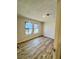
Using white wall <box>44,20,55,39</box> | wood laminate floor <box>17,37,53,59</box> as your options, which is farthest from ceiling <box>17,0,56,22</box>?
white wall <box>44,20,55,39</box>

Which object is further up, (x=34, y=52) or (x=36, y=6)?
(x=36, y=6)

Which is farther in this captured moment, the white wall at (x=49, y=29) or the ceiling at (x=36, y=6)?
the white wall at (x=49, y=29)

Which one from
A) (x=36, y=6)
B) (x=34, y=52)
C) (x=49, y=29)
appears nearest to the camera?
(x=36, y=6)

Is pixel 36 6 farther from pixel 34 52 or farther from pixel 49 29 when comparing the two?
pixel 49 29

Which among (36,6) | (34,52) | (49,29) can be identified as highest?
(36,6)

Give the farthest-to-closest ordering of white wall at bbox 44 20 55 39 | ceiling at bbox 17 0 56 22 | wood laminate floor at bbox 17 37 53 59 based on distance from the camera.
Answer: white wall at bbox 44 20 55 39
wood laminate floor at bbox 17 37 53 59
ceiling at bbox 17 0 56 22

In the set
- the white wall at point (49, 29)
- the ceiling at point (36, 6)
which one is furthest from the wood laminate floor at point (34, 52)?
the white wall at point (49, 29)

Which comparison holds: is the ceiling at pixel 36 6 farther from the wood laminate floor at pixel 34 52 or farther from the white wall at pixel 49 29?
the white wall at pixel 49 29

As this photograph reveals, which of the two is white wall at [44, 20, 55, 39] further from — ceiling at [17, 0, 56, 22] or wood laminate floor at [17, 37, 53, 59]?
ceiling at [17, 0, 56, 22]

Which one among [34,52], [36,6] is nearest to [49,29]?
[34,52]
